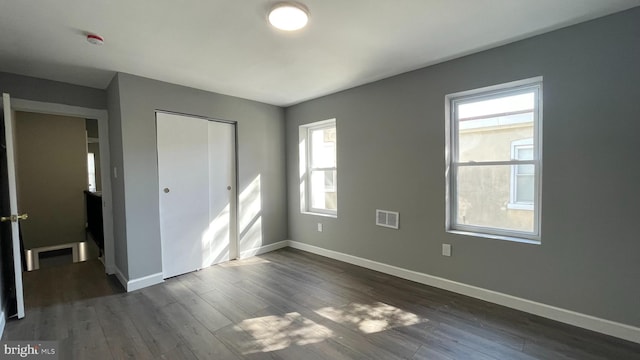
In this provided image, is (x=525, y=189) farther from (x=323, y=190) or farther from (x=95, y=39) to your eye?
(x=95, y=39)

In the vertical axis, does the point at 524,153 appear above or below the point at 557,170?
above

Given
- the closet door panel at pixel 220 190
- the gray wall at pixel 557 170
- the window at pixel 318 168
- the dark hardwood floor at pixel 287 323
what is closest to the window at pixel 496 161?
the gray wall at pixel 557 170

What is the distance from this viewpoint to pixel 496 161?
8.95ft

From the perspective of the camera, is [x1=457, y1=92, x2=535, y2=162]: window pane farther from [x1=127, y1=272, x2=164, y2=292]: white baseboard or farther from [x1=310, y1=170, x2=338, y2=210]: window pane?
[x1=127, y1=272, x2=164, y2=292]: white baseboard

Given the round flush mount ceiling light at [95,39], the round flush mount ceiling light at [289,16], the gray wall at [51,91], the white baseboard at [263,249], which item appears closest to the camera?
the round flush mount ceiling light at [289,16]

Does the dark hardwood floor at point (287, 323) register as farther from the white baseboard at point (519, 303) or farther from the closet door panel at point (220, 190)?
the closet door panel at point (220, 190)

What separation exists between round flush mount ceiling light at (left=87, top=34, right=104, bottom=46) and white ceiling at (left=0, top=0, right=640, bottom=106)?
0.05 m

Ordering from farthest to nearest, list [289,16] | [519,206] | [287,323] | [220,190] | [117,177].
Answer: [220,190] → [117,177] → [519,206] → [287,323] → [289,16]

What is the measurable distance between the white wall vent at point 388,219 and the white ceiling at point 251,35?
1715mm

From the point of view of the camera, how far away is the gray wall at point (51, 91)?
2.95 m

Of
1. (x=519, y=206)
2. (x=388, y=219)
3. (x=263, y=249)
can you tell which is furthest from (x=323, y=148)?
(x=519, y=206)

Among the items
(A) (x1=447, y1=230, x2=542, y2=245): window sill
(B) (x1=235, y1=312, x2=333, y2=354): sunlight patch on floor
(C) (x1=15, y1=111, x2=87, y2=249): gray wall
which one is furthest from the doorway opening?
(A) (x1=447, y1=230, x2=542, y2=245): window sill

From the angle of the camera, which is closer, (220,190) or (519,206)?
(519,206)

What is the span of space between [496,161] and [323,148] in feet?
8.11
